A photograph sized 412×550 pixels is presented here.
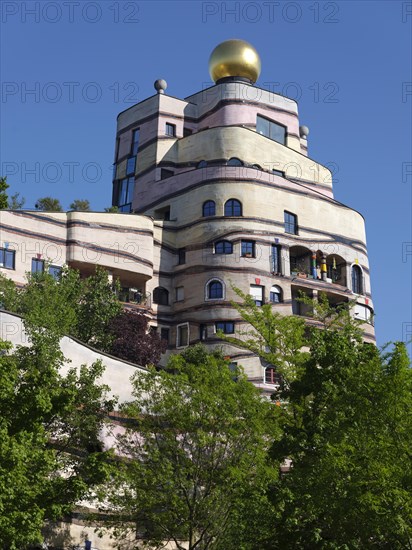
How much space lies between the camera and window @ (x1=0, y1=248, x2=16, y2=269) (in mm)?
36875

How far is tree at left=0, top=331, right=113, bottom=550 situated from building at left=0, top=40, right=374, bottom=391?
17.4m

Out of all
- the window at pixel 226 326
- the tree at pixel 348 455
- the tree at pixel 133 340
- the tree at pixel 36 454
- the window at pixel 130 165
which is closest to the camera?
the tree at pixel 36 454

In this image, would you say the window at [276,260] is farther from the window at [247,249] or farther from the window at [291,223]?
the window at [291,223]

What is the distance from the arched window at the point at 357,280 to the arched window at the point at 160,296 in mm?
9414

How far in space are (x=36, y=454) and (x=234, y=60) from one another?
34918 mm

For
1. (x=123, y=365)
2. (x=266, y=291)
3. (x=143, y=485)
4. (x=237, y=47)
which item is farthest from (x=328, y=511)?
(x=237, y=47)

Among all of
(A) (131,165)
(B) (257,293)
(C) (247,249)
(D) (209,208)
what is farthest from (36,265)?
(A) (131,165)

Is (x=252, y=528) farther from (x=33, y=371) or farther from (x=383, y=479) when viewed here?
(x=33, y=371)

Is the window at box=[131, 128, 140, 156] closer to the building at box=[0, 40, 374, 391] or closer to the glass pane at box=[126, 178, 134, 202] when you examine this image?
the building at box=[0, 40, 374, 391]

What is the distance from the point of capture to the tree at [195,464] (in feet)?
65.9

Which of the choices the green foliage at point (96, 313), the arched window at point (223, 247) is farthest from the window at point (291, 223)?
the green foliage at point (96, 313)

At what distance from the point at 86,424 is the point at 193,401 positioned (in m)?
2.54

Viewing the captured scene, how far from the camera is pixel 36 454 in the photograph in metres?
16.7

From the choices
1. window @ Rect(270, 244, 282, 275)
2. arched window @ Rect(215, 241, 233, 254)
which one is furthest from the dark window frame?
arched window @ Rect(215, 241, 233, 254)
